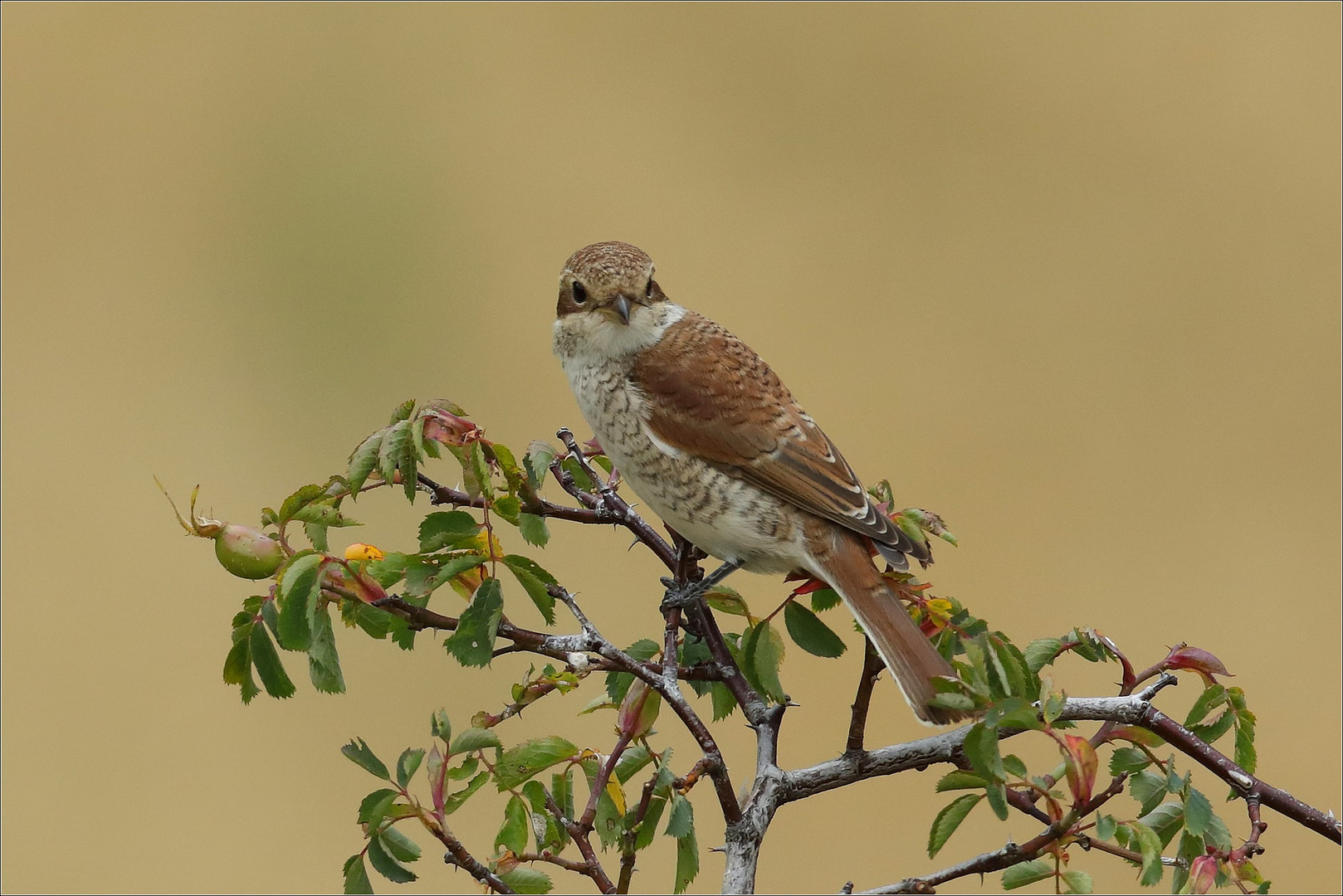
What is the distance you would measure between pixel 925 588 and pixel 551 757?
749 mm

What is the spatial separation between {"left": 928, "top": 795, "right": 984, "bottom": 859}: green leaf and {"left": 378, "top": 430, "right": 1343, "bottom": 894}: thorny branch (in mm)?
90

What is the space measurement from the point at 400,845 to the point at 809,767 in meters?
0.62

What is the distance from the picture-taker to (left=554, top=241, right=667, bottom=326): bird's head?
2994 mm

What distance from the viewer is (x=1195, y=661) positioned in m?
1.79

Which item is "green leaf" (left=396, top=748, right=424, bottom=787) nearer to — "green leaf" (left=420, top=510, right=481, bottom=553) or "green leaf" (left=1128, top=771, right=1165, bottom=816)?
"green leaf" (left=420, top=510, right=481, bottom=553)

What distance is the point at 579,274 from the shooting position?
305 cm

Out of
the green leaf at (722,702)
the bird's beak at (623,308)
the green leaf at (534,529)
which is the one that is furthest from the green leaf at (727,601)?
the bird's beak at (623,308)

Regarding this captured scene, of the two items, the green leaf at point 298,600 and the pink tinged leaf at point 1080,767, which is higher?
the green leaf at point 298,600

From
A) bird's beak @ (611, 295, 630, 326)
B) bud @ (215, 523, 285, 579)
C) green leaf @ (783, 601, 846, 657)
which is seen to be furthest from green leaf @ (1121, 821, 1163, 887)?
bird's beak @ (611, 295, 630, 326)

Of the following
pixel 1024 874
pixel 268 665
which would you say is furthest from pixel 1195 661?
pixel 268 665

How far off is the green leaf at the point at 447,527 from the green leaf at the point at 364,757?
0.97 feet

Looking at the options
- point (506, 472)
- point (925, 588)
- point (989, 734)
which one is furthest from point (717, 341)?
point (989, 734)

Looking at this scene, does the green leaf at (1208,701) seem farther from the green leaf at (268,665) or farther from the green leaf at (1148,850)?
the green leaf at (268,665)

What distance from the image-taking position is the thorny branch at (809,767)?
172cm
